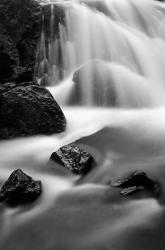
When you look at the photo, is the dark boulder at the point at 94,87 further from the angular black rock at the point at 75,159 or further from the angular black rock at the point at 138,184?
the angular black rock at the point at 138,184

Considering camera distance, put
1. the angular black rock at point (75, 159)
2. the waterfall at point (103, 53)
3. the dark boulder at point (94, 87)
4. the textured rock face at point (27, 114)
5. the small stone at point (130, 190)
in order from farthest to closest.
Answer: the waterfall at point (103, 53) → the dark boulder at point (94, 87) → the textured rock face at point (27, 114) → the angular black rock at point (75, 159) → the small stone at point (130, 190)

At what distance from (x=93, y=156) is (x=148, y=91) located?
4.42 meters

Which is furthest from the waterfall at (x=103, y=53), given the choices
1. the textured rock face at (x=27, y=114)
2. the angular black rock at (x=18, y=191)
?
the angular black rock at (x=18, y=191)

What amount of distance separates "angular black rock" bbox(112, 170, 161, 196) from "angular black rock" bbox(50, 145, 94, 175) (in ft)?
3.37

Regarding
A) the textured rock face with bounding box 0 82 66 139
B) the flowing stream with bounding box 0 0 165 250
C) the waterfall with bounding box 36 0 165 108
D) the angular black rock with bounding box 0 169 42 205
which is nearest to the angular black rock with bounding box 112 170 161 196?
the flowing stream with bounding box 0 0 165 250

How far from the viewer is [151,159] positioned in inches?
297

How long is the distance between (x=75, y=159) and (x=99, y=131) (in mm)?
2232

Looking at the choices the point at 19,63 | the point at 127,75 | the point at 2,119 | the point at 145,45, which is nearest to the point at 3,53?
the point at 19,63

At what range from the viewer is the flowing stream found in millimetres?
5496

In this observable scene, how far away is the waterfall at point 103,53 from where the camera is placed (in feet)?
37.7

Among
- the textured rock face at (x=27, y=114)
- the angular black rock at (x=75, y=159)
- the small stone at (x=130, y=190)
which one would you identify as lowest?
the textured rock face at (x=27, y=114)

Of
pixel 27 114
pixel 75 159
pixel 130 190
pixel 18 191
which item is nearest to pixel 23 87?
pixel 27 114

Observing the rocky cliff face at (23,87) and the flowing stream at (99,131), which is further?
the rocky cliff face at (23,87)

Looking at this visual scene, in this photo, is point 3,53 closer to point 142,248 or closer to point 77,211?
point 77,211
